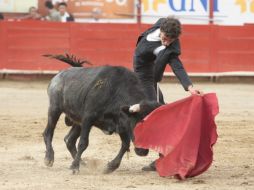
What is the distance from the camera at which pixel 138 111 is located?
22.1 feet

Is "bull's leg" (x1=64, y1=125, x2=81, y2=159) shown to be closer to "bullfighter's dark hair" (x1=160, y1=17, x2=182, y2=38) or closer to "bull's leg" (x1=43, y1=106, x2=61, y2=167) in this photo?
"bull's leg" (x1=43, y1=106, x2=61, y2=167)

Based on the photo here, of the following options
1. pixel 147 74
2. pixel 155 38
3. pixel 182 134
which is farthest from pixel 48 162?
pixel 155 38

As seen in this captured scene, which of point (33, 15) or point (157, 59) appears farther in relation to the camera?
point (33, 15)

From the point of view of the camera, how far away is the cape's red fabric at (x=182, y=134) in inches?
263

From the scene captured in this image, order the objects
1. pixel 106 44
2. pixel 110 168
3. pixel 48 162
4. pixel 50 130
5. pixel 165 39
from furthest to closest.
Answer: pixel 106 44
pixel 50 130
pixel 48 162
pixel 110 168
pixel 165 39

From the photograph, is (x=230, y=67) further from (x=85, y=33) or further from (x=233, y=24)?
(x=85, y=33)

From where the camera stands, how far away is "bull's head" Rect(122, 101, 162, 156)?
22.0 ft

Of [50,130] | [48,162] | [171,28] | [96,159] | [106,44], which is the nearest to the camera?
[171,28]

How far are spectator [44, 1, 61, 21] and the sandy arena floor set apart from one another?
128 inches

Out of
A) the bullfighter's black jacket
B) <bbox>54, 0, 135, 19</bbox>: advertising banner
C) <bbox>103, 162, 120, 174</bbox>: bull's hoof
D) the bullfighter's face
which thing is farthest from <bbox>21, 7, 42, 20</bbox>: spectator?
the bullfighter's face

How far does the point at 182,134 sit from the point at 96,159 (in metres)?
1.16

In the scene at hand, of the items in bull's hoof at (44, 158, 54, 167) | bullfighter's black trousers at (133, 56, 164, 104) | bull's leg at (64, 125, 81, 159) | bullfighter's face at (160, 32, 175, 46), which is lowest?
bull's hoof at (44, 158, 54, 167)

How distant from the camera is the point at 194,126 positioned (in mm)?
6730

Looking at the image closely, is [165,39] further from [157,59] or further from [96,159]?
[96,159]
